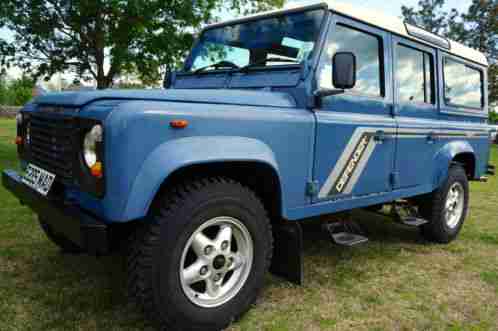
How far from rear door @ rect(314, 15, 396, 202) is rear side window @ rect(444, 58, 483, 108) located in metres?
1.26

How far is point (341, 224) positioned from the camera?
3.61 m

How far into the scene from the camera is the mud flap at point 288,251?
8.93 ft

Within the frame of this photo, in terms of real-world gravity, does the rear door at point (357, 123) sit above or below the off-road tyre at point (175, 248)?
above

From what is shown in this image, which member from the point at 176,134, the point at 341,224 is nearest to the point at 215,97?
the point at 176,134

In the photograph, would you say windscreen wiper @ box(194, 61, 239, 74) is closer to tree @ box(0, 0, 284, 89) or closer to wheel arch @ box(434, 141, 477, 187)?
wheel arch @ box(434, 141, 477, 187)

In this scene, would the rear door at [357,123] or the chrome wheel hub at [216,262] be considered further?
the rear door at [357,123]

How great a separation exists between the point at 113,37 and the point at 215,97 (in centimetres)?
819

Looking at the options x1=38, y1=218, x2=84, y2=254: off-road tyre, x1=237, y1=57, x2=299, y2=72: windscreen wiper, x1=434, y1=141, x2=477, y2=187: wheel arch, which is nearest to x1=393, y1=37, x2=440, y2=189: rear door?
x1=434, y1=141, x2=477, y2=187: wheel arch

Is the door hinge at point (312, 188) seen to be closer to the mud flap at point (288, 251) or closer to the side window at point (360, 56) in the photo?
the mud flap at point (288, 251)

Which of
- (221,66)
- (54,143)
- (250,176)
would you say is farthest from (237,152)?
Result: (221,66)

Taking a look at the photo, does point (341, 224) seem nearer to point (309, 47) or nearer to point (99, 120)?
point (309, 47)

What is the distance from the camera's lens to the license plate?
94.8 inches

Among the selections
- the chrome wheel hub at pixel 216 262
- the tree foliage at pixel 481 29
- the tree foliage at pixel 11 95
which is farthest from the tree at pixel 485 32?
the tree foliage at pixel 11 95

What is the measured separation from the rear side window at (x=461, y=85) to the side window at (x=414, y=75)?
33 cm
